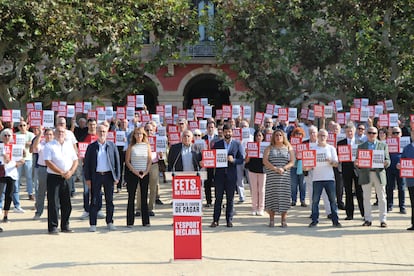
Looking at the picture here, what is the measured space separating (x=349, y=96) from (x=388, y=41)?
2.19 m

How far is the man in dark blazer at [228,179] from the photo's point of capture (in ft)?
43.1

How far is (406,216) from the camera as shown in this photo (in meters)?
14.5

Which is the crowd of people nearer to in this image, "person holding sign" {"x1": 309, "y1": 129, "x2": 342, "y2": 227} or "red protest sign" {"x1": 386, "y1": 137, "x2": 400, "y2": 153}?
"person holding sign" {"x1": 309, "y1": 129, "x2": 342, "y2": 227}

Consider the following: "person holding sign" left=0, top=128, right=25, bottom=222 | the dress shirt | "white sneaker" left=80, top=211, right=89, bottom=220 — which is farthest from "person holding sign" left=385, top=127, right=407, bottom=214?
"person holding sign" left=0, top=128, right=25, bottom=222

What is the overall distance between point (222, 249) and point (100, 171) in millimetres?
2865

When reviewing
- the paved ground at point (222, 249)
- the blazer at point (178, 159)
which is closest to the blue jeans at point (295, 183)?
the paved ground at point (222, 249)

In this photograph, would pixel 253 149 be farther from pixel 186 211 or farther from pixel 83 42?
pixel 83 42

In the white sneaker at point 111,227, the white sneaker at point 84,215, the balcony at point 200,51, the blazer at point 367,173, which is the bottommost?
the white sneaker at point 111,227

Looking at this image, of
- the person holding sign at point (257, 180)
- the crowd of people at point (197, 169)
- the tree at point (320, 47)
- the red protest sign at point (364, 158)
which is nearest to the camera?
the crowd of people at point (197, 169)

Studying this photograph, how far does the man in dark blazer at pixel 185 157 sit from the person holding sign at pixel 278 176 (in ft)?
4.48

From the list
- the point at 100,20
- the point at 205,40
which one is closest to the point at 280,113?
the point at 100,20

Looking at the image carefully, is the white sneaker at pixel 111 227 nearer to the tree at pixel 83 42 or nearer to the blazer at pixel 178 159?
the blazer at pixel 178 159

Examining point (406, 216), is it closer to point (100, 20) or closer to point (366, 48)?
point (366, 48)

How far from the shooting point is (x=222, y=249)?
1102cm
